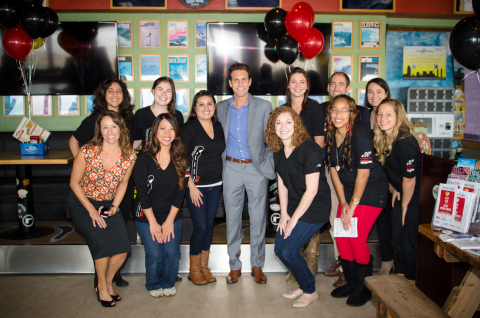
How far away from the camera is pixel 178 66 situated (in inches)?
Result: 183

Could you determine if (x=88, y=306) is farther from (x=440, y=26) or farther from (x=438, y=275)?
(x=440, y=26)

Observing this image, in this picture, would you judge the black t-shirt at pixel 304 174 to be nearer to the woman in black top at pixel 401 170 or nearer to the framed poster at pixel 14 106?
the woman in black top at pixel 401 170

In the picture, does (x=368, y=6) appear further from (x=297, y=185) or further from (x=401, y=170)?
(x=297, y=185)

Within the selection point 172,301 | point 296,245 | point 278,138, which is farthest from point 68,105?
point 296,245

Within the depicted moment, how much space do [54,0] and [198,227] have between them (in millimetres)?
3625

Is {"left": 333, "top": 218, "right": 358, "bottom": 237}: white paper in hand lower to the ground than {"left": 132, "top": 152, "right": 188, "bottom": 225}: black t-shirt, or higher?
lower

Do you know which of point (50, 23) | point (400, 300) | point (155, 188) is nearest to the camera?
point (400, 300)

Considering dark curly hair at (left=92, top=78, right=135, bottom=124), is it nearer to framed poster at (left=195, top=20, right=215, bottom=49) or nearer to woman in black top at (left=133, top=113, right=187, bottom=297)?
woman in black top at (left=133, top=113, right=187, bottom=297)

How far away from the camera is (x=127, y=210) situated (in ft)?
8.77

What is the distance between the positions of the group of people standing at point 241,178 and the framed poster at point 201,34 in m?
2.07

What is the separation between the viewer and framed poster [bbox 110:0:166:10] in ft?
14.4

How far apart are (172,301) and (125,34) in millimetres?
3513

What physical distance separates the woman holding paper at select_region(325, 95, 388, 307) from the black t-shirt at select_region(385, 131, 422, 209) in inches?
4.0

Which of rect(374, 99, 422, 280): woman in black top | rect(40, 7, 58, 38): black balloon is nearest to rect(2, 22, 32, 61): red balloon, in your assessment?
rect(40, 7, 58, 38): black balloon
